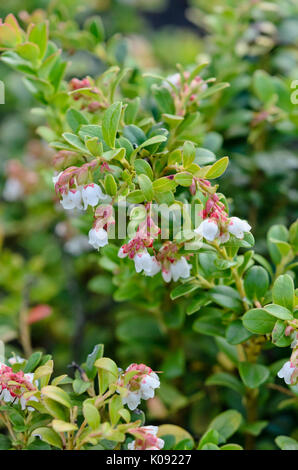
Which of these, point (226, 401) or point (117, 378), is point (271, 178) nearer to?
point (226, 401)

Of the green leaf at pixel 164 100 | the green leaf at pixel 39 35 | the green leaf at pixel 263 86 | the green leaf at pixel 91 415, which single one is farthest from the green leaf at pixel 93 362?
the green leaf at pixel 263 86

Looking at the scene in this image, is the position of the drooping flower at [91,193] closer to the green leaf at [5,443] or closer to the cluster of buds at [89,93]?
the cluster of buds at [89,93]

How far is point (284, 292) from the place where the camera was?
2.50 ft

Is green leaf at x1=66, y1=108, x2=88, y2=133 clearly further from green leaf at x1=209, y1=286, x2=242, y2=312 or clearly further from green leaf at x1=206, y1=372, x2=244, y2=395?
green leaf at x1=206, y1=372, x2=244, y2=395

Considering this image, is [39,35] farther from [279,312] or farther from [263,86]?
[279,312]

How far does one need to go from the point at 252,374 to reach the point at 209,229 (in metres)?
0.33

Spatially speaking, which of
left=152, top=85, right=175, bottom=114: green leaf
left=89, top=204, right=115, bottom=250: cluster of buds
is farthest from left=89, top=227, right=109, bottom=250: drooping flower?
left=152, top=85, right=175, bottom=114: green leaf

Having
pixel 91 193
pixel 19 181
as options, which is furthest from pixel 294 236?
pixel 19 181

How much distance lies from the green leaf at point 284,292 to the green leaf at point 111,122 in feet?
1.04

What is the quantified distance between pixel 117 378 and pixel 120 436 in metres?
0.08

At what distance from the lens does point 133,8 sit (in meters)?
2.38

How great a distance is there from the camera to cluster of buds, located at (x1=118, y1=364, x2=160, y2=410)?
72cm

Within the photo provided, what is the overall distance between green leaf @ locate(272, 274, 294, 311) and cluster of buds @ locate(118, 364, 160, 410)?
0.70 ft

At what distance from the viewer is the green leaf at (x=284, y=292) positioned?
761 mm
